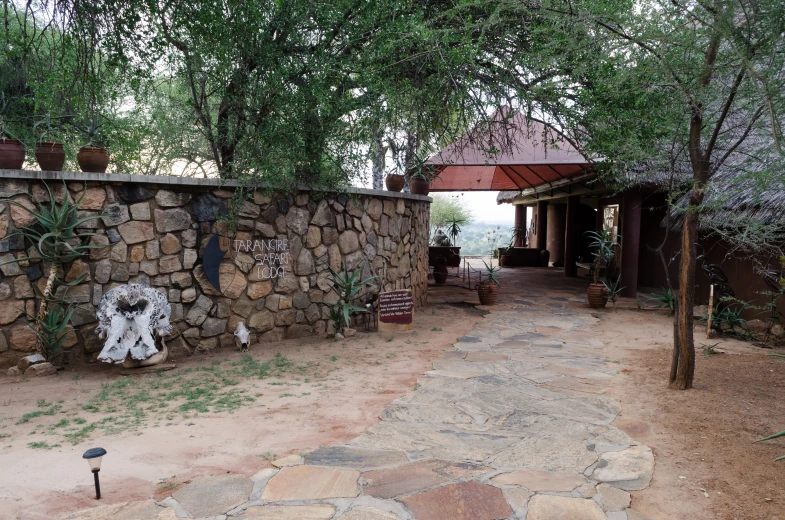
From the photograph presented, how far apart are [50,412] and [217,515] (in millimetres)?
2509

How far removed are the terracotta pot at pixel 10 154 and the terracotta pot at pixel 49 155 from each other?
16cm

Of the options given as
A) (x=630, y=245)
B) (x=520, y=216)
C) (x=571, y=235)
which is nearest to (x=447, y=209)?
(x=520, y=216)

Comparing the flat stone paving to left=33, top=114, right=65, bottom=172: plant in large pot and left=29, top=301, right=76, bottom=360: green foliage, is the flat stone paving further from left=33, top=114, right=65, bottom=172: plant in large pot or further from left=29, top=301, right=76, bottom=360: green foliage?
left=33, top=114, right=65, bottom=172: plant in large pot

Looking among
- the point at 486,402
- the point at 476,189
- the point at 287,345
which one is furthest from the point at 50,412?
the point at 476,189

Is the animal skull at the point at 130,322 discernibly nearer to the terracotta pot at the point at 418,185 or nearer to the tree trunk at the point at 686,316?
the tree trunk at the point at 686,316

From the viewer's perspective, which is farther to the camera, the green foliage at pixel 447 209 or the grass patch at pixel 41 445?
the green foliage at pixel 447 209

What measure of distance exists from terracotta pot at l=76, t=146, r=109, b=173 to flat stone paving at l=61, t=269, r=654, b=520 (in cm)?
412

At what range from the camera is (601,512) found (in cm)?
296

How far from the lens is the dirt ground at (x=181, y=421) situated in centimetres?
324

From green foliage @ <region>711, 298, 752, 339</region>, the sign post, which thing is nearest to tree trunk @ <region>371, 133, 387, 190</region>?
the sign post

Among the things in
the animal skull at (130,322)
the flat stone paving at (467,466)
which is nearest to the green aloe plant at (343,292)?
the flat stone paving at (467,466)

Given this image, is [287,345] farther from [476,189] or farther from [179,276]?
[476,189]

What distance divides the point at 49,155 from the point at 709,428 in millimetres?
6546

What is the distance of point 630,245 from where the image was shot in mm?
11859
